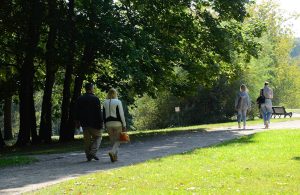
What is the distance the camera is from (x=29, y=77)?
2572 cm

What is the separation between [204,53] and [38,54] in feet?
30.1

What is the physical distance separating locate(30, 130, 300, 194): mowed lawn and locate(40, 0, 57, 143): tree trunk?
12.6 metres

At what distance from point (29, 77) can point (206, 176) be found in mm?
17934

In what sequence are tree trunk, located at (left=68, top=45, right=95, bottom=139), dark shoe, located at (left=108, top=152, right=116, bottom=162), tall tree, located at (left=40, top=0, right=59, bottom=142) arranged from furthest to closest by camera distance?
tree trunk, located at (left=68, top=45, right=95, bottom=139)
tall tree, located at (left=40, top=0, right=59, bottom=142)
dark shoe, located at (left=108, top=152, right=116, bottom=162)

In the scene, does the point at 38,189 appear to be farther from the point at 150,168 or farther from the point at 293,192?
the point at 293,192

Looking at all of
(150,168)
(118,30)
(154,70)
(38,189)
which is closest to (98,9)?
(118,30)

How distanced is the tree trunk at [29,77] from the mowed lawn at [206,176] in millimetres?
13591

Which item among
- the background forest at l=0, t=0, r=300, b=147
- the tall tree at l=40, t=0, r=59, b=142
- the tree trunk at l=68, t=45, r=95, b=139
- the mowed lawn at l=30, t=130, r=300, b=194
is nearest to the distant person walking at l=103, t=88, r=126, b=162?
the mowed lawn at l=30, t=130, r=300, b=194

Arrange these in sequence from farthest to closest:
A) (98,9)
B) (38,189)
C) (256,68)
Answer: (256,68) → (98,9) → (38,189)

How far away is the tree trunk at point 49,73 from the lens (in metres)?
23.8

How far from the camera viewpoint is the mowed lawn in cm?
826

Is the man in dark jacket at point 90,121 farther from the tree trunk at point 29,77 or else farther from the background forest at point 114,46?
the tree trunk at point 29,77

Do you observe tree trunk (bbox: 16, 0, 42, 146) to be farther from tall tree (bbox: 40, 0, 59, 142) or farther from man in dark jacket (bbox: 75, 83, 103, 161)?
man in dark jacket (bbox: 75, 83, 103, 161)

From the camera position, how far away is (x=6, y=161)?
47.8 ft
